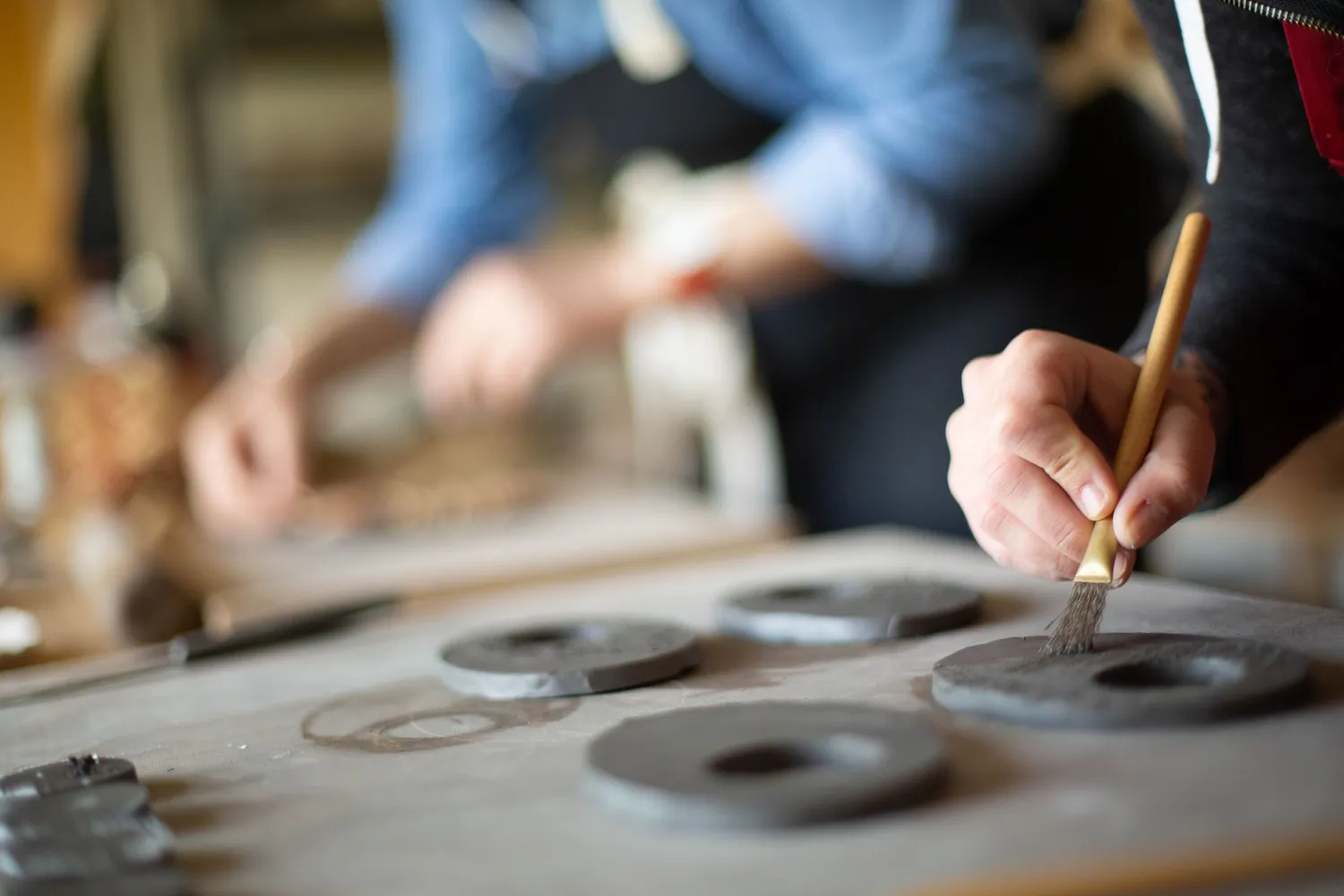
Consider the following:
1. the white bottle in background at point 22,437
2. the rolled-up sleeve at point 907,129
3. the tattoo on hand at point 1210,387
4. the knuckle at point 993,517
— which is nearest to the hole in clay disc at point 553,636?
the knuckle at point 993,517

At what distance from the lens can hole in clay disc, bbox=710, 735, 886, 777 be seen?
452 mm

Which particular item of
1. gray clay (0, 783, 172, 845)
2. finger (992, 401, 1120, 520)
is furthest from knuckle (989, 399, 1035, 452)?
gray clay (0, 783, 172, 845)

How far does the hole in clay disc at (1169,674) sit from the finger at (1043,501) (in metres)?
0.07

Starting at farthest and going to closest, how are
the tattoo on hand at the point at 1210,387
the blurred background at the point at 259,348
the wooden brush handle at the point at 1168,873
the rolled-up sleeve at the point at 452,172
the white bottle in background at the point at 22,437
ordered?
the rolled-up sleeve at the point at 452,172, the white bottle in background at the point at 22,437, the blurred background at the point at 259,348, the tattoo on hand at the point at 1210,387, the wooden brush handle at the point at 1168,873

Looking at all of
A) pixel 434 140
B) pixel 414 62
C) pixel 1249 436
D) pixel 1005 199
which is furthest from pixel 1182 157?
pixel 414 62

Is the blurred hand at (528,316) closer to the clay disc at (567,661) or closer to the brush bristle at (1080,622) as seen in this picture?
the clay disc at (567,661)

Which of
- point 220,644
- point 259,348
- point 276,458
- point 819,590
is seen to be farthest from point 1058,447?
point 259,348

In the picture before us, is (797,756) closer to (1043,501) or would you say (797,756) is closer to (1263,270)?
(1043,501)

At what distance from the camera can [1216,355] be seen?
0.68 metres

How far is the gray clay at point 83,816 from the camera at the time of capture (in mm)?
430

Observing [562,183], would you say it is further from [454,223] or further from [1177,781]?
[1177,781]

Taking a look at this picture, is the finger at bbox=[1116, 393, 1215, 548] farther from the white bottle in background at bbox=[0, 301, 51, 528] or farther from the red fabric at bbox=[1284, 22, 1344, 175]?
the white bottle in background at bbox=[0, 301, 51, 528]

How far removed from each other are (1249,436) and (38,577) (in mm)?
1016

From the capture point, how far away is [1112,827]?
0.38 meters
